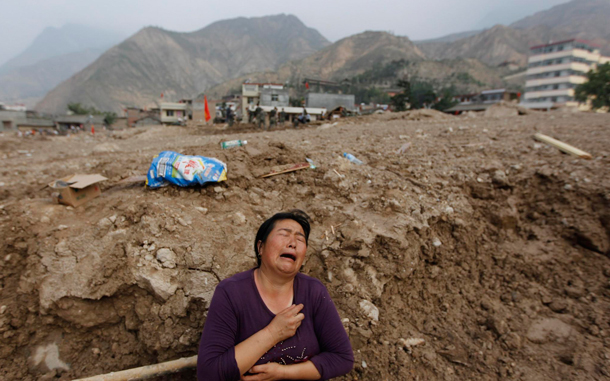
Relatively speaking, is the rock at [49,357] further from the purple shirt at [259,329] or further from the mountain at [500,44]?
the mountain at [500,44]

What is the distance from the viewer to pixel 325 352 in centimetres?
162

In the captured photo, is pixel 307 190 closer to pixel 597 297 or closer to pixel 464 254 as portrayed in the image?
pixel 464 254

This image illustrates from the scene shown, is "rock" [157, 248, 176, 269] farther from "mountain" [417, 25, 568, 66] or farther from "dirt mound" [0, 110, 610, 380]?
"mountain" [417, 25, 568, 66]

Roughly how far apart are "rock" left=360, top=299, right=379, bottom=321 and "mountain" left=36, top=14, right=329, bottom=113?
3607 inches

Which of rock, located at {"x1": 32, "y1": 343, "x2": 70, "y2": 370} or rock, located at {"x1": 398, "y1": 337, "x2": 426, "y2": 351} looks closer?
rock, located at {"x1": 32, "y1": 343, "x2": 70, "y2": 370}

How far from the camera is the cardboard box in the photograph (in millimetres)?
2790

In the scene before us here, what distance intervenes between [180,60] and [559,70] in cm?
12104

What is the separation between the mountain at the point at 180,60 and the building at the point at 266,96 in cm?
5977

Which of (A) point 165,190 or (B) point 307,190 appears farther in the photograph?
(B) point 307,190

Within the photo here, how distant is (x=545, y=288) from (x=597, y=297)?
366mm

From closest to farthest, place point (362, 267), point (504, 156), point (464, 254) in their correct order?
point (362, 267), point (464, 254), point (504, 156)

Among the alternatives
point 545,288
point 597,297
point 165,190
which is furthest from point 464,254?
point 165,190

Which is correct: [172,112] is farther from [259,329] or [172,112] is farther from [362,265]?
[259,329]

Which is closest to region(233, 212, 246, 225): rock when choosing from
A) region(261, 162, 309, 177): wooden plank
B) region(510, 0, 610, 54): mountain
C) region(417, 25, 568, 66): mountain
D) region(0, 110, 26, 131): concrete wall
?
region(261, 162, 309, 177): wooden plank
